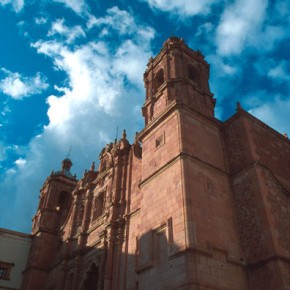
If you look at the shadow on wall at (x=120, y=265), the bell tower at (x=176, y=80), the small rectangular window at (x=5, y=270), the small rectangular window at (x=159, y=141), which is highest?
the bell tower at (x=176, y=80)

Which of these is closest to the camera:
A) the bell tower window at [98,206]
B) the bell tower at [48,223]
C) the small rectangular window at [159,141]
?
the small rectangular window at [159,141]

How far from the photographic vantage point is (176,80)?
18.9 meters

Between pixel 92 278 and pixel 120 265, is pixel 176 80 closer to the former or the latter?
pixel 120 265

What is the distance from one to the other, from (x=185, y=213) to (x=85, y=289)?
1013 cm

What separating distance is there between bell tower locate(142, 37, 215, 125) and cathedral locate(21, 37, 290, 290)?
70 millimetres

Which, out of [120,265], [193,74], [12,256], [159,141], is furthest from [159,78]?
[12,256]

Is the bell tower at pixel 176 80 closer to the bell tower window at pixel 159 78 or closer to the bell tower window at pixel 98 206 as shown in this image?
the bell tower window at pixel 159 78

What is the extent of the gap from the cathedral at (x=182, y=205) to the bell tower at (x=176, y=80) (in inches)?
2.8

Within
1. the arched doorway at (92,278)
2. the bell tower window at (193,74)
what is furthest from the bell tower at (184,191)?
the arched doorway at (92,278)

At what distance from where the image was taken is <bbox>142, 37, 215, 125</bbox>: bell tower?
18609mm

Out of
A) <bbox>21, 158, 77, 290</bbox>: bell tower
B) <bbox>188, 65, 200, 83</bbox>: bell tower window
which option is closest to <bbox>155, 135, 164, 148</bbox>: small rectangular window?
<bbox>188, 65, 200, 83</bbox>: bell tower window

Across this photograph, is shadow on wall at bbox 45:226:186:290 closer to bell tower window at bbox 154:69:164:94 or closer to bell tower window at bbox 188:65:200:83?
bell tower window at bbox 154:69:164:94

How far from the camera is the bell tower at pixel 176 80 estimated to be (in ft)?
61.1

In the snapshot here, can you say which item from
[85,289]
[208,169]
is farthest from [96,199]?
[208,169]
